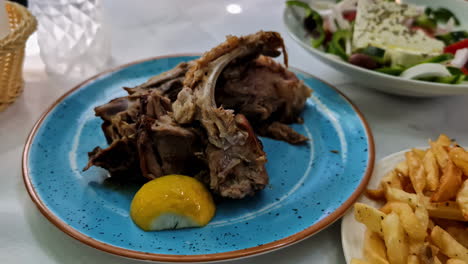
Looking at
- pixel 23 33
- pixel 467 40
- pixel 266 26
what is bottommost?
pixel 266 26

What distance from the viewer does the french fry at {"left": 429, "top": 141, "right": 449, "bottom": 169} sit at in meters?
1.75

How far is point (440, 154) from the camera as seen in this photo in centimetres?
179

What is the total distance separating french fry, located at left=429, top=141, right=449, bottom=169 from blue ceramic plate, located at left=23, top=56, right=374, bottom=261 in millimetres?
291

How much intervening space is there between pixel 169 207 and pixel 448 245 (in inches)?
40.3

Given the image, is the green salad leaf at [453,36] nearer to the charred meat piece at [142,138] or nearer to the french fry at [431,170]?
the french fry at [431,170]

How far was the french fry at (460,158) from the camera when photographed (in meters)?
1.65

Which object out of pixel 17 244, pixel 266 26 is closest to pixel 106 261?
pixel 17 244

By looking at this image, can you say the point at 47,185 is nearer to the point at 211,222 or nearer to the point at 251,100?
the point at 211,222

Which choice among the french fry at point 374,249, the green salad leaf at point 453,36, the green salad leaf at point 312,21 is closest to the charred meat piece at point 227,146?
the french fry at point 374,249

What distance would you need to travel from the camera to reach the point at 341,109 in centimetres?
248

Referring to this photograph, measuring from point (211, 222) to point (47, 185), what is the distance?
0.76 meters

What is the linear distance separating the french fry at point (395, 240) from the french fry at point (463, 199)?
222 mm

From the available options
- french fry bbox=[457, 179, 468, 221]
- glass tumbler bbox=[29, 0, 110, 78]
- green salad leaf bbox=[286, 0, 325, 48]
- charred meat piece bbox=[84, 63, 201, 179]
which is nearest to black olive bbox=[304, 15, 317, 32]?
green salad leaf bbox=[286, 0, 325, 48]

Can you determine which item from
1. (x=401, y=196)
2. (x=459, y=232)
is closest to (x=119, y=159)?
(x=401, y=196)
